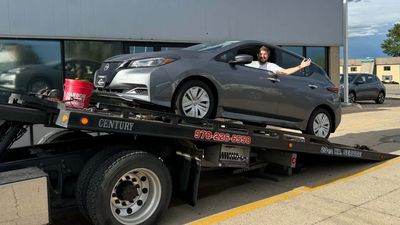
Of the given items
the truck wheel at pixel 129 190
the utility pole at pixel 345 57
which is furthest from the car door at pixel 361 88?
the truck wheel at pixel 129 190

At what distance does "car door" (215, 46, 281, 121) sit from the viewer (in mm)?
5898

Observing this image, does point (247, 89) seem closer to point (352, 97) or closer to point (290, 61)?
point (290, 61)

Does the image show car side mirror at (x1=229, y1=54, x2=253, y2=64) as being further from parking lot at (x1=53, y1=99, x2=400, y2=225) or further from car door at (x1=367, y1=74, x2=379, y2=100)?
car door at (x1=367, y1=74, x2=379, y2=100)

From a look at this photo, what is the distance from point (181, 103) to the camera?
5.45m

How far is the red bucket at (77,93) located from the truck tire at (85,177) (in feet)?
1.83

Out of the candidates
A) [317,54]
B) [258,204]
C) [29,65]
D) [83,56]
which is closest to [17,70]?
[29,65]

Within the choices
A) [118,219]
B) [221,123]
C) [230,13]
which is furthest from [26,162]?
[230,13]

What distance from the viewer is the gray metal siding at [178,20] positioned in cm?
1095

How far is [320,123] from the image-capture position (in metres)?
7.57

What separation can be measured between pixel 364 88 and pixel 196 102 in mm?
17745

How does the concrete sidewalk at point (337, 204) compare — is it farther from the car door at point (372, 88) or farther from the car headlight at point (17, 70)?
the car door at point (372, 88)

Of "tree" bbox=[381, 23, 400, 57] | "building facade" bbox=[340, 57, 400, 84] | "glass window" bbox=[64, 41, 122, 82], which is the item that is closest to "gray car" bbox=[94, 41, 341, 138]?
"glass window" bbox=[64, 41, 122, 82]

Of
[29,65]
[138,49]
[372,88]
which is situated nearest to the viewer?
[29,65]

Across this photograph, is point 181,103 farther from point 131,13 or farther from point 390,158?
point 131,13
